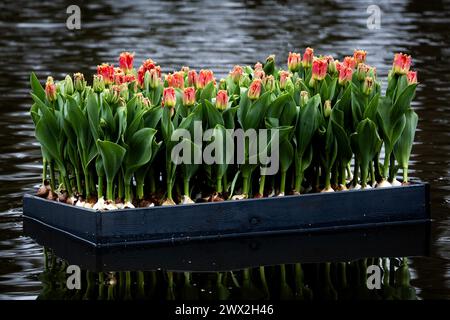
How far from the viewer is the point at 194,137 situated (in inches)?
291

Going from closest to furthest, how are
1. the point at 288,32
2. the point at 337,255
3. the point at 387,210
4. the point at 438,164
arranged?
the point at 337,255, the point at 387,210, the point at 438,164, the point at 288,32

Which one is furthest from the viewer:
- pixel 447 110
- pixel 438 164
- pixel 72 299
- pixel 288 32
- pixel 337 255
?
pixel 288 32

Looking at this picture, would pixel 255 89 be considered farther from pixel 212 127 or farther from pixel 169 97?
pixel 169 97

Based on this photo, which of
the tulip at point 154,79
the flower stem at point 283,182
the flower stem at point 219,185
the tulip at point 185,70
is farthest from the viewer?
the tulip at point 185,70

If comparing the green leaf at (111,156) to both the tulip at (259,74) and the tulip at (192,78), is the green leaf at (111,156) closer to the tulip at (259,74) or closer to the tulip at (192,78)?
the tulip at (192,78)

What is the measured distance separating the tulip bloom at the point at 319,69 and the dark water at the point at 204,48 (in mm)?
1258

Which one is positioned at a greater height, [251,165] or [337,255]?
[251,165]

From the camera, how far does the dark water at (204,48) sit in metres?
7.52

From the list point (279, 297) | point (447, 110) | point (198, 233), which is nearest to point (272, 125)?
point (198, 233)

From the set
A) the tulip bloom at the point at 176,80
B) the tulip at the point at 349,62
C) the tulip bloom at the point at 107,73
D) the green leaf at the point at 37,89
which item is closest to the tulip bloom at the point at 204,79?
the tulip bloom at the point at 176,80

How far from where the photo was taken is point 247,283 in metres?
6.67

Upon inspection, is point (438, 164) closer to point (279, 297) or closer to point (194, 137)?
point (194, 137)

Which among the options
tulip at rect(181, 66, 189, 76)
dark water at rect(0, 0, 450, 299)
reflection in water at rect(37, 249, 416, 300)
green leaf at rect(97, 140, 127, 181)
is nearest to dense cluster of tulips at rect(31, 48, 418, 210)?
green leaf at rect(97, 140, 127, 181)

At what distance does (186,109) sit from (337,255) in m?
1.34
